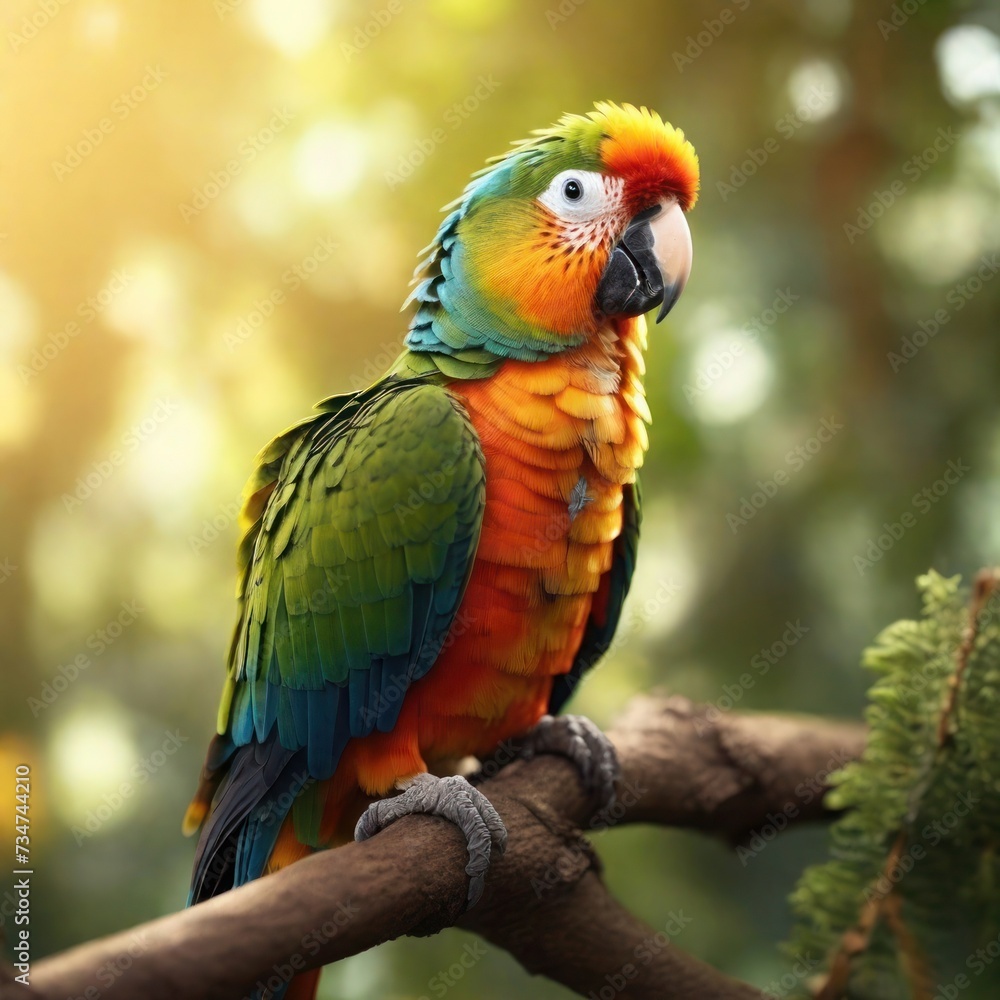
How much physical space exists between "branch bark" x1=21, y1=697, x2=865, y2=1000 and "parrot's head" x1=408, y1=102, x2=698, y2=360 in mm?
577

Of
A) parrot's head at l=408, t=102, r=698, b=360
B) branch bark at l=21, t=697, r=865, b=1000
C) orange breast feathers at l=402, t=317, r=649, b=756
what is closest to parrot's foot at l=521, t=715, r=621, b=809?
branch bark at l=21, t=697, r=865, b=1000

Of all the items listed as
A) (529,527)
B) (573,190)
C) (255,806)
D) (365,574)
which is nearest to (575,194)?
(573,190)

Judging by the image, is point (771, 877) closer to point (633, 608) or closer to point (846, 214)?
point (633, 608)

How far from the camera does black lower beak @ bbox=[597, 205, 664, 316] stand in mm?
1138

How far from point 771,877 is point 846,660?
0.47 meters

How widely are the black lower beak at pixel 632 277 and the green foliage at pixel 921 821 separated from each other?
0.49 meters

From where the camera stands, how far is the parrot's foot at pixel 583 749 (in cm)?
126

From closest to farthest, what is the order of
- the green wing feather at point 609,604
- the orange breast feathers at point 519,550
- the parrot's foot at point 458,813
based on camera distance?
1. the parrot's foot at point 458,813
2. the orange breast feathers at point 519,550
3. the green wing feather at point 609,604

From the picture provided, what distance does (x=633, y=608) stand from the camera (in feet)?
6.30

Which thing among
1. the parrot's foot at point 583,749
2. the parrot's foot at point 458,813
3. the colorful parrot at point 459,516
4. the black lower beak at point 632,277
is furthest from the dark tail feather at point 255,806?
the black lower beak at point 632,277

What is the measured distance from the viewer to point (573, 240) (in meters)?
1.12

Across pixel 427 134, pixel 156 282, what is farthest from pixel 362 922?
pixel 427 134

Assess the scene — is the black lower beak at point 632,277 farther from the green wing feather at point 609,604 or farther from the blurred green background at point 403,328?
the blurred green background at point 403,328

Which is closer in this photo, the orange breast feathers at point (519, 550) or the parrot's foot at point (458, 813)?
the parrot's foot at point (458, 813)
